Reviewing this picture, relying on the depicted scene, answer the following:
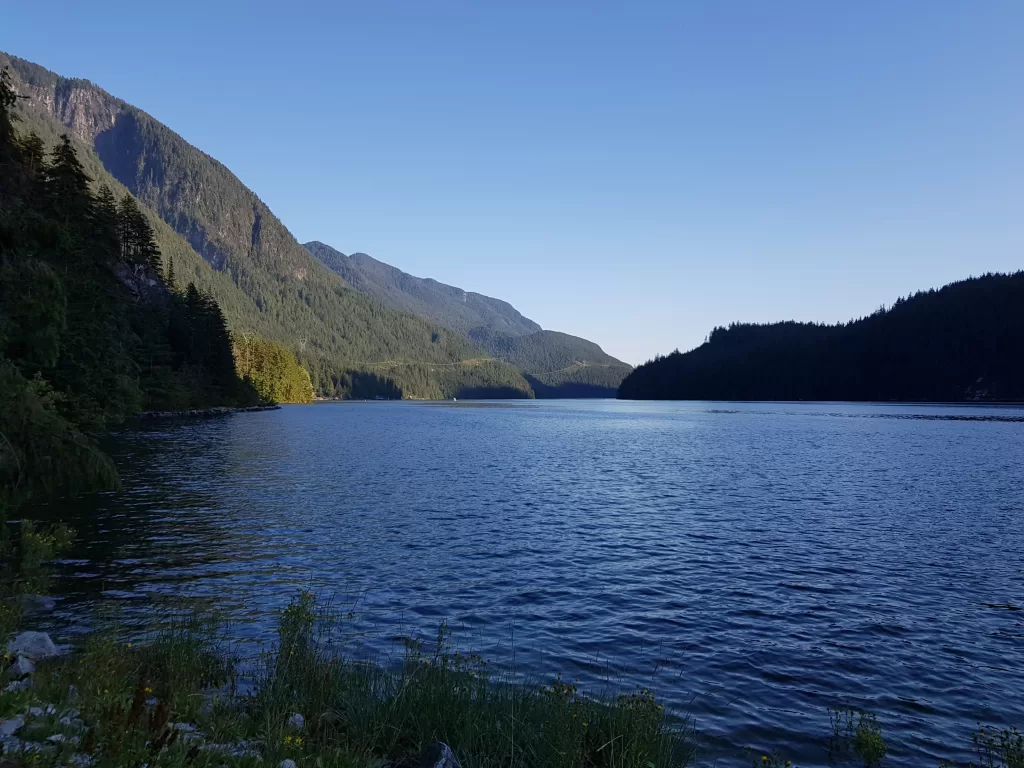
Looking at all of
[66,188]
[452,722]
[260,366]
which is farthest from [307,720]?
[260,366]

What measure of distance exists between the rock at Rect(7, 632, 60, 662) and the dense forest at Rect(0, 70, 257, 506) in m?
3.25

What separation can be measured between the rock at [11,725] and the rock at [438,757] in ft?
15.8

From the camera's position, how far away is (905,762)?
Result: 1098 centimetres

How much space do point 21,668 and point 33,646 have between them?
255cm

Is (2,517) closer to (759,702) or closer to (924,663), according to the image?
Answer: (759,702)

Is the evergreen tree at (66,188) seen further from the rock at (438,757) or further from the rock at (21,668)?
the rock at (438,757)

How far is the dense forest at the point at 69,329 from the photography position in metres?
14.3

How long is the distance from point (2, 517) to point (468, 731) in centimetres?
1252

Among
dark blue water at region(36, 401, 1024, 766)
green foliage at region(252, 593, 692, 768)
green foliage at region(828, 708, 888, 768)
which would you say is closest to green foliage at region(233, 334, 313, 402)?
dark blue water at region(36, 401, 1024, 766)

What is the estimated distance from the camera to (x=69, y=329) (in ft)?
128

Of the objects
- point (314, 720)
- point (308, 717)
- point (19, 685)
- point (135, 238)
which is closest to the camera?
point (19, 685)

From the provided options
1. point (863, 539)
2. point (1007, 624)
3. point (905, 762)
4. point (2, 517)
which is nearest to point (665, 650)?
point (905, 762)

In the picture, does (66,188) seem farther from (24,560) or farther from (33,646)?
(33,646)

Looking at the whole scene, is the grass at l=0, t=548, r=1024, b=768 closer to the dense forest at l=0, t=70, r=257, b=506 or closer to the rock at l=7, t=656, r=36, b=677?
the rock at l=7, t=656, r=36, b=677
